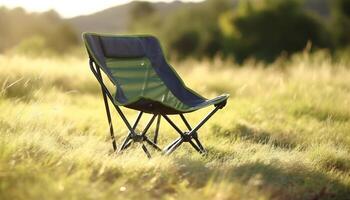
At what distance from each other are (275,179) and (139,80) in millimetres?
1465

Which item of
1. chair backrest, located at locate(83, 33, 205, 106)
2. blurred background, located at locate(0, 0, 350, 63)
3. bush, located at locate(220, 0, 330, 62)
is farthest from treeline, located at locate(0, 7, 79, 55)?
chair backrest, located at locate(83, 33, 205, 106)

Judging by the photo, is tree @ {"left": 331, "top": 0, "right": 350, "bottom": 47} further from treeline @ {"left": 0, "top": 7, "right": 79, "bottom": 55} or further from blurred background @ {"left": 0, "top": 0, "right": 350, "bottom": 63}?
treeline @ {"left": 0, "top": 7, "right": 79, "bottom": 55}

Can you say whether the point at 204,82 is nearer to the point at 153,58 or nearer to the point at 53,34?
the point at 153,58

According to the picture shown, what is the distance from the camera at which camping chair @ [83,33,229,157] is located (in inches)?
168

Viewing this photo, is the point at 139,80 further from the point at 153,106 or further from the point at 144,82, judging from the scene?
the point at 153,106

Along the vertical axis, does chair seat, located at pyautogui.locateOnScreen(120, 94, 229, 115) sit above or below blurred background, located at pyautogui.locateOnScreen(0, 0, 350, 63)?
above

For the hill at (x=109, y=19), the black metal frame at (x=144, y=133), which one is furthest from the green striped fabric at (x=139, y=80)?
the hill at (x=109, y=19)

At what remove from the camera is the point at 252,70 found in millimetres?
10547

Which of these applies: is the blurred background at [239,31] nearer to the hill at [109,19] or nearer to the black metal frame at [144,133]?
the black metal frame at [144,133]

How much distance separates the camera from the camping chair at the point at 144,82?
4263 millimetres

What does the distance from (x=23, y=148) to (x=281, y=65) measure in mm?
7300

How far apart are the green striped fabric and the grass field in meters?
0.40

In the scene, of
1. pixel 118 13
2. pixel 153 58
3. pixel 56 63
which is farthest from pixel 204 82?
pixel 118 13

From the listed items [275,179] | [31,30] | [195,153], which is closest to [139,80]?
[195,153]
